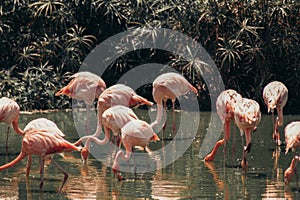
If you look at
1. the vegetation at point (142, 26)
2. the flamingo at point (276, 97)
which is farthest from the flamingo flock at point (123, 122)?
the vegetation at point (142, 26)

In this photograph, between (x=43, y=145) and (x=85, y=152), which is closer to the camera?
(x=43, y=145)

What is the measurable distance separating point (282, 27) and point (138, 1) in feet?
8.14

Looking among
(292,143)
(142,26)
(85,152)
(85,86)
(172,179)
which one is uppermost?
(142,26)

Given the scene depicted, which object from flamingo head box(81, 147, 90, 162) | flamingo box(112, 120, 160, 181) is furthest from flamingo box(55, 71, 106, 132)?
flamingo box(112, 120, 160, 181)

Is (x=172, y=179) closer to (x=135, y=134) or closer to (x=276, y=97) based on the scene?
(x=135, y=134)

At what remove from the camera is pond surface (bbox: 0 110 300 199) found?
25.4ft

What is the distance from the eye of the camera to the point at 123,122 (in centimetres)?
900

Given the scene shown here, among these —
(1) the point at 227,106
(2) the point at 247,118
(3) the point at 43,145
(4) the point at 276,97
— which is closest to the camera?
(3) the point at 43,145

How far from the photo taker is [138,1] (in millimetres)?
14477

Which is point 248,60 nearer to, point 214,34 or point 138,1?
point 214,34

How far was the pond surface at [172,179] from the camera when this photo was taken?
775 centimetres

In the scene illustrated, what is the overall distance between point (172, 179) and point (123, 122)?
903mm

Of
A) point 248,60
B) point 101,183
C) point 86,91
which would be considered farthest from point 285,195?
point 248,60

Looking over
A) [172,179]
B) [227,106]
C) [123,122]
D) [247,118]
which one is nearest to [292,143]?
[247,118]
